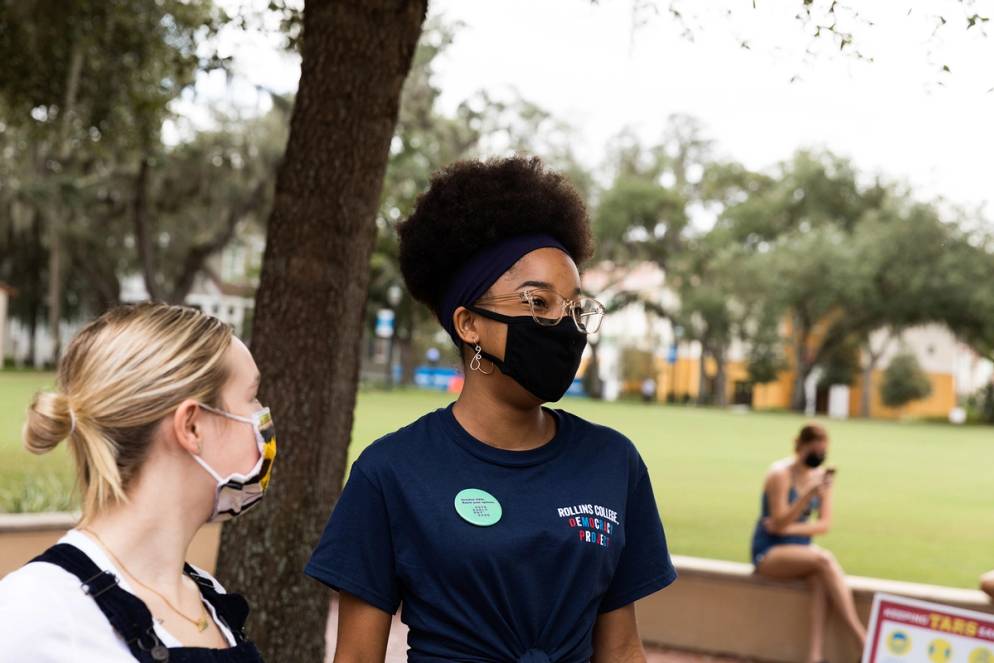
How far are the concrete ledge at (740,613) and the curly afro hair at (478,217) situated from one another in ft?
17.2

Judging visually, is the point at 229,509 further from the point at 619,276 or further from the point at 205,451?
the point at 619,276

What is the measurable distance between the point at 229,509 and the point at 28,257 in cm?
5206

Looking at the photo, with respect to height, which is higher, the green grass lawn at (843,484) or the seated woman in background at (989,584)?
the seated woman in background at (989,584)

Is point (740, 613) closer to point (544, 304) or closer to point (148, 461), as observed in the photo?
point (544, 304)

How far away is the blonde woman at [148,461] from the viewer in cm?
188

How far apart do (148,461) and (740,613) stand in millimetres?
6221

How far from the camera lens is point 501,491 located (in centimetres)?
237

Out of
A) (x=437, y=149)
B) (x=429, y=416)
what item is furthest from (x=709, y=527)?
(x=437, y=149)

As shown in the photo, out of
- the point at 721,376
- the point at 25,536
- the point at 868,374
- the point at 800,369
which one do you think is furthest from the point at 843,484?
the point at 721,376

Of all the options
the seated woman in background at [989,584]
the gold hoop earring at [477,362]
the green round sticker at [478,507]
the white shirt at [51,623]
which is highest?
the gold hoop earring at [477,362]

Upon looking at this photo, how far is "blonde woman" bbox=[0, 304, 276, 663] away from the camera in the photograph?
1.88 m

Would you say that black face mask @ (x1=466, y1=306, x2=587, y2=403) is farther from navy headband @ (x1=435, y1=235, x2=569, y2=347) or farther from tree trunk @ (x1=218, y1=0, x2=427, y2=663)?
tree trunk @ (x1=218, y1=0, x2=427, y2=663)

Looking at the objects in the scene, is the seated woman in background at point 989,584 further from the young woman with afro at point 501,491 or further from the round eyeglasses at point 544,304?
the round eyeglasses at point 544,304

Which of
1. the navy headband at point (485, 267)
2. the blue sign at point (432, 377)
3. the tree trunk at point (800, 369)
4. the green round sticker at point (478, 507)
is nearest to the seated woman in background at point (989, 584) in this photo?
the navy headband at point (485, 267)
